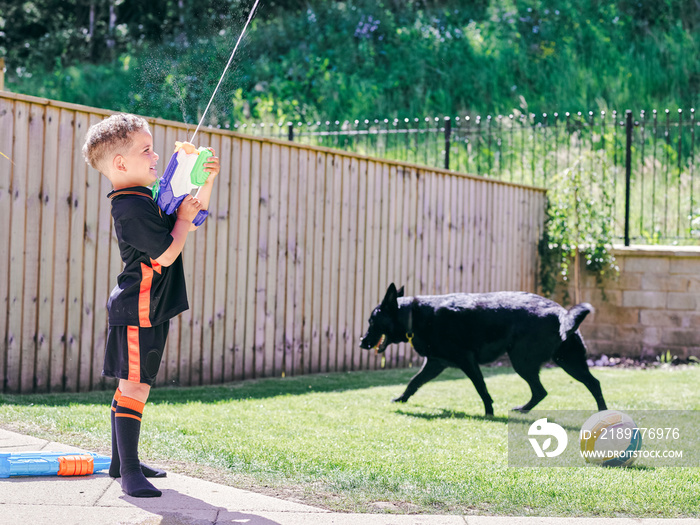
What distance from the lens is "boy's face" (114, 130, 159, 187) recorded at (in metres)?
3.04

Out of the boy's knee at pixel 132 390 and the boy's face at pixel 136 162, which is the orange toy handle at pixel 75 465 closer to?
Result: the boy's knee at pixel 132 390

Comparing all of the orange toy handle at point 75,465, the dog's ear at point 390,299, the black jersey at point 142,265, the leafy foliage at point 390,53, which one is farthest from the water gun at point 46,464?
the leafy foliage at point 390,53

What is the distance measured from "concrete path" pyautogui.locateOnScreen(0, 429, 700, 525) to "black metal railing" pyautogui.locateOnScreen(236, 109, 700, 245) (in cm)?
576

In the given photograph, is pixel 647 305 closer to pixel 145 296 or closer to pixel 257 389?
pixel 257 389

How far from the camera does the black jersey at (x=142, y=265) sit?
9.64 ft

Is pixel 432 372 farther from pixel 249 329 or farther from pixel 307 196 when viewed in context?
pixel 307 196

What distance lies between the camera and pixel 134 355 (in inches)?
118

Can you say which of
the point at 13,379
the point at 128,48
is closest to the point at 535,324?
the point at 13,379

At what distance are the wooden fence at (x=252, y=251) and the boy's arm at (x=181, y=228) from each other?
2.66 m

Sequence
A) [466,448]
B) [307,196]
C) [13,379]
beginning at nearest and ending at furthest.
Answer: [466,448] → [13,379] → [307,196]

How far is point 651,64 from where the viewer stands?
18.3 m

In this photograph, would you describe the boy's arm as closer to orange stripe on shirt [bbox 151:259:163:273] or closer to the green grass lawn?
orange stripe on shirt [bbox 151:259:163:273]

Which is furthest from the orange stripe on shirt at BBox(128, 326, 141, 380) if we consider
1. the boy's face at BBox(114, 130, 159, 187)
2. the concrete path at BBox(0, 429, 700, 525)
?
the boy's face at BBox(114, 130, 159, 187)

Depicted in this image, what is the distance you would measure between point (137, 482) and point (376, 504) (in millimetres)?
918
